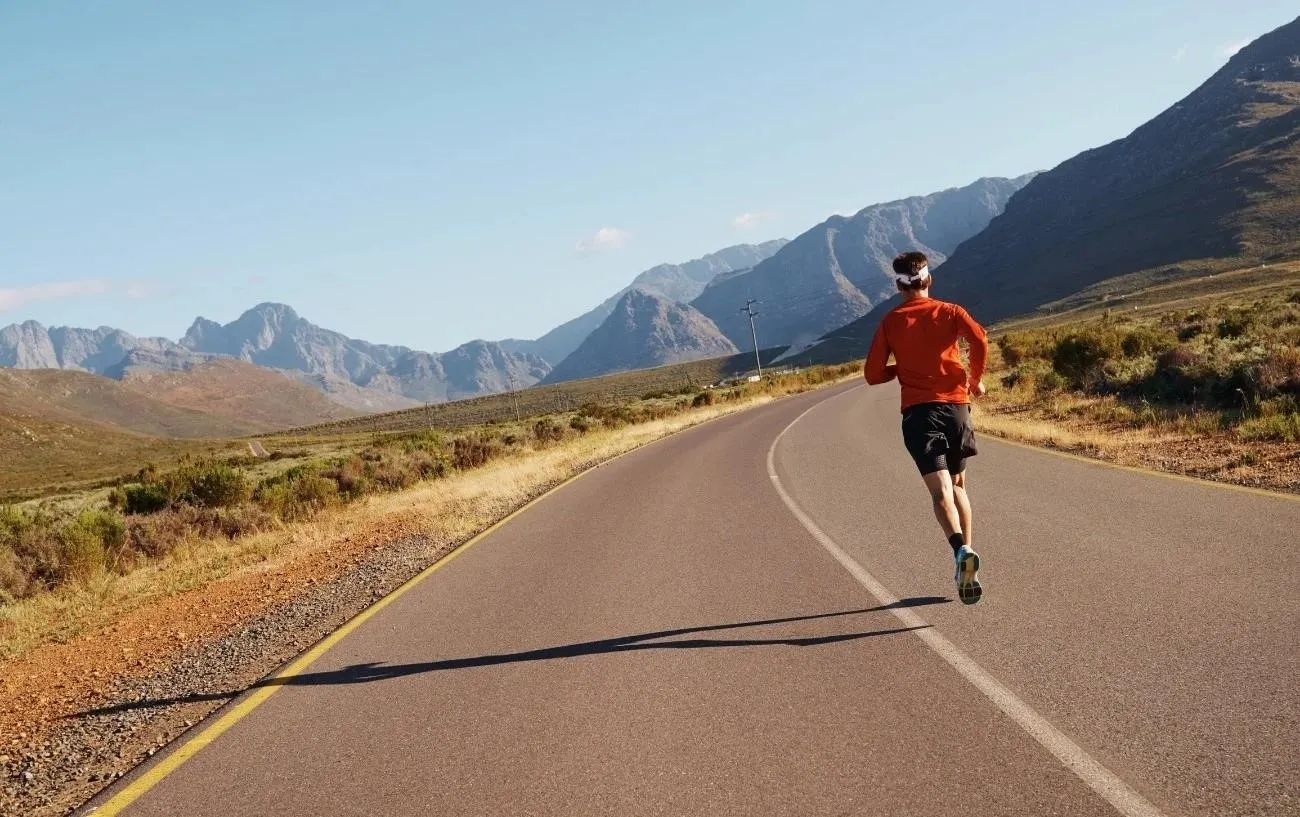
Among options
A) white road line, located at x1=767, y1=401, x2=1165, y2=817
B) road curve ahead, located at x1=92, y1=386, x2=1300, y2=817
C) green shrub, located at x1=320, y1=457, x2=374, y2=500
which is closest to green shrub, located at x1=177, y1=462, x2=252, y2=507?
green shrub, located at x1=320, y1=457, x2=374, y2=500

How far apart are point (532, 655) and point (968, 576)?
2.93 meters

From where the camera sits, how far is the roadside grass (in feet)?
38.3

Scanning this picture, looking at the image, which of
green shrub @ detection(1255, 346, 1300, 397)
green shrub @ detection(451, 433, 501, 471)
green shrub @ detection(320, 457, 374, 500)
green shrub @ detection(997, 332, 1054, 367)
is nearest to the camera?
green shrub @ detection(1255, 346, 1300, 397)

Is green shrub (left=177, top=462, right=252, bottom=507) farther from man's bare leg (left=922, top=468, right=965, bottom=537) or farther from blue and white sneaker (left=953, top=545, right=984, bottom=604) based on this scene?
blue and white sneaker (left=953, top=545, right=984, bottom=604)

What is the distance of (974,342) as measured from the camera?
6.19m

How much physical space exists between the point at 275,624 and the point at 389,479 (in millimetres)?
14251

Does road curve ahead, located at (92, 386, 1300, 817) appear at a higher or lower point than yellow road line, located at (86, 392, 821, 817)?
lower

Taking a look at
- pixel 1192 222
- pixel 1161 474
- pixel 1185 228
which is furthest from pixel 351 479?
pixel 1192 222

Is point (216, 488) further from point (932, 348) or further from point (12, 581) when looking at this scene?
point (932, 348)

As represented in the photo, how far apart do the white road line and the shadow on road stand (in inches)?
8.6

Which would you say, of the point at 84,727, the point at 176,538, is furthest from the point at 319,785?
the point at 176,538

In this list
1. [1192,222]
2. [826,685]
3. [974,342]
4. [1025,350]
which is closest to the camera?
[826,685]

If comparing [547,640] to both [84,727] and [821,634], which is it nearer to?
[821,634]

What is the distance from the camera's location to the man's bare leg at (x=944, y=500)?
608 centimetres
